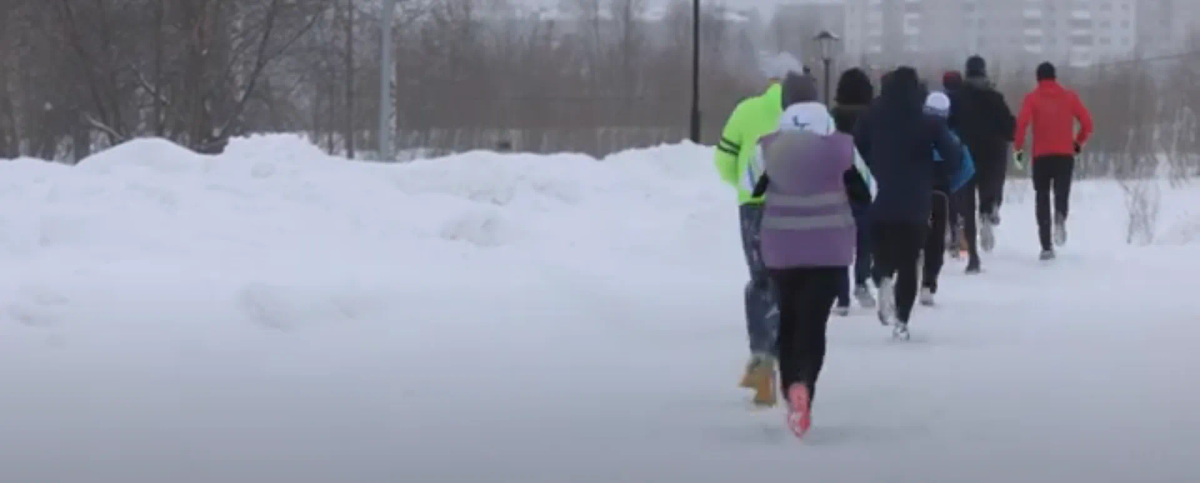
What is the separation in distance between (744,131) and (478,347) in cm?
253

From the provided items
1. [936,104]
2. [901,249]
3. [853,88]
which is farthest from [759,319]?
[936,104]

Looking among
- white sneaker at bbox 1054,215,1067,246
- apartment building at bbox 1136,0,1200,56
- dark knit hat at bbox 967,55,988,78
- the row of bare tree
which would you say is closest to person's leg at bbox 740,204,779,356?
dark knit hat at bbox 967,55,988,78

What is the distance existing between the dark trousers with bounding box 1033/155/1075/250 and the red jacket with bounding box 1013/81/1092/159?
0.23ft

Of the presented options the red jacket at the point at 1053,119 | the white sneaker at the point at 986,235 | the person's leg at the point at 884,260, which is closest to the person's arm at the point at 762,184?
the person's leg at the point at 884,260

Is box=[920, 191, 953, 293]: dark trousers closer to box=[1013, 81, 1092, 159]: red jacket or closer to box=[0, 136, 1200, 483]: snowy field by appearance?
box=[0, 136, 1200, 483]: snowy field

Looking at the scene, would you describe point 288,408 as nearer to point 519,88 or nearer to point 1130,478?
point 1130,478

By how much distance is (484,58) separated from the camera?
43.1m

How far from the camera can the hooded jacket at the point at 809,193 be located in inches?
314

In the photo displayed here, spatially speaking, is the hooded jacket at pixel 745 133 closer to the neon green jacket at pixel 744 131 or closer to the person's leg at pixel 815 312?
the neon green jacket at pixel 744 131

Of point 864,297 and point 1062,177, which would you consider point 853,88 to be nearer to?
point 864,297

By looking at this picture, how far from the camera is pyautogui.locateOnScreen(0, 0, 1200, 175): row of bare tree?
1320 inches

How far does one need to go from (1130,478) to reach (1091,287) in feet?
25.2

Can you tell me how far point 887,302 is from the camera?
11414 millimetres

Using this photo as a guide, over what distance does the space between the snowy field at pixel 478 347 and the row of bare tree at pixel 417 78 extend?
925 cm
